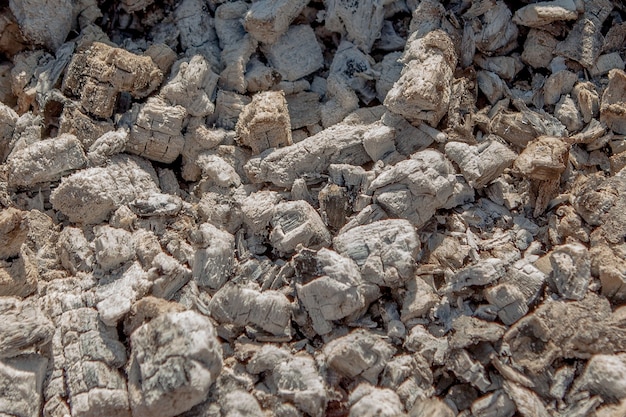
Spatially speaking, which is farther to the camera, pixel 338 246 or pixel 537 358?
pixel 338 246

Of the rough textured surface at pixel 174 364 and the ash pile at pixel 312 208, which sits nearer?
the rough textured surface at pixel 174 364

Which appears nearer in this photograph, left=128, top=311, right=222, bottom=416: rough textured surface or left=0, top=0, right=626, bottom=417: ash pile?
left=128, top=311, right=222, bottom=416: rough textured surface

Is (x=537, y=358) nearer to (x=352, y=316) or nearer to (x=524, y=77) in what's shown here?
(x=352, y=316)

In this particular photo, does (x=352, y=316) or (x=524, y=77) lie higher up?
(x=524, y=77)

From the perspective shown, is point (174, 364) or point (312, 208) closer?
point (174, 364)

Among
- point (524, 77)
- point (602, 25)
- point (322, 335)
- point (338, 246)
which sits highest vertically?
point (602, 25)

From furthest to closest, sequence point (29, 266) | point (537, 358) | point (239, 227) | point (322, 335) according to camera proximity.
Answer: point (239, 227) → point (29, 266) → point (322, 335) → point (537, 358)

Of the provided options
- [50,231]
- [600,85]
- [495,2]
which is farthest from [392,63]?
[50,231]

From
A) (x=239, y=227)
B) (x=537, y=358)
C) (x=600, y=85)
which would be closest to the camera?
(x=537, y=358)
